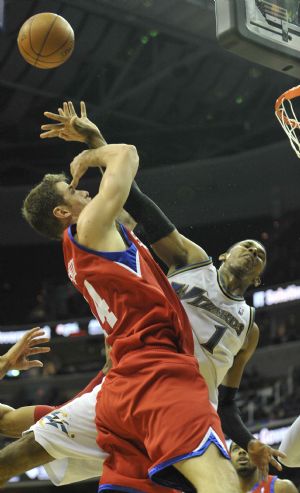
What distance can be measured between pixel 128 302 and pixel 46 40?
2400 mm

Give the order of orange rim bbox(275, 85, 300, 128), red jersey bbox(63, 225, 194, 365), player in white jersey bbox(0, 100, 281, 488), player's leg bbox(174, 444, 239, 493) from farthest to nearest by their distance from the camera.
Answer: orange rim bbox(275, 85, 300, 128) → player in white jersey bbox(0, 100, 281, 488) → red jersey bbox(63, 225, 194, 365) → player's leg bbox(174, 444, 239, 493)

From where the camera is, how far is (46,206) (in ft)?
11.4

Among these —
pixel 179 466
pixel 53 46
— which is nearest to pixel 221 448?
pixel 179 466

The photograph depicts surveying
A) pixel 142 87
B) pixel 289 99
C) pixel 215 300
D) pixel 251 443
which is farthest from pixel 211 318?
pixel 142 87

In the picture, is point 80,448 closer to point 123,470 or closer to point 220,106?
point 123,470

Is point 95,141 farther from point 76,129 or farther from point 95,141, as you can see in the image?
point 76,129

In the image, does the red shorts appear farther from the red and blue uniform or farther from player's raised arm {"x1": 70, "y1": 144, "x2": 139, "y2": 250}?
player's raised arm {"x1": 70, "y1": 144, "x2": 139, "y2": 250}

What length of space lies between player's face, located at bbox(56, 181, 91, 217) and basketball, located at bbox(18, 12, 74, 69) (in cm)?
175

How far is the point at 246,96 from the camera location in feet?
48.9

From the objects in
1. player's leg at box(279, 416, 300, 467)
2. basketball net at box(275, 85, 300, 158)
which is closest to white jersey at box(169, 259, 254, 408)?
player's leg at box(279, 416, 300, 467)

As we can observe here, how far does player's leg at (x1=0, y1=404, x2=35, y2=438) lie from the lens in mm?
3865

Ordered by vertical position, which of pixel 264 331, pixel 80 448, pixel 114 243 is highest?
pixel 114 243

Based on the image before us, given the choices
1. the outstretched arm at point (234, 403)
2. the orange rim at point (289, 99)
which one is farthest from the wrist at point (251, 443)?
the orange rim at point (289, 99)

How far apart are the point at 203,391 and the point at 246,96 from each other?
1247 centimetres
